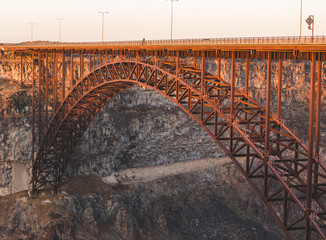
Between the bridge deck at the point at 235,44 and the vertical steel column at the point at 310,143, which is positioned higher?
the bridge deck at the point at 235,44

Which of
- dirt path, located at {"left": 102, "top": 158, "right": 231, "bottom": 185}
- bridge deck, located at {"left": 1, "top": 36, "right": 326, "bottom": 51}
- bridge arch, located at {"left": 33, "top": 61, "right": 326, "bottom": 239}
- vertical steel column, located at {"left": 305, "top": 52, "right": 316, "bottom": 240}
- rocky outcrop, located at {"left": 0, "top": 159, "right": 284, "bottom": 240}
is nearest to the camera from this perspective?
vertical steel column, located at {"left": 305, "top": 52, "right": 316, "bottom": 240}

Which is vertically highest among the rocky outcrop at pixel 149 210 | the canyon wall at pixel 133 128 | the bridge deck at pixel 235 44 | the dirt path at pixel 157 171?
Answer: the bridge deck at pixel 235 44

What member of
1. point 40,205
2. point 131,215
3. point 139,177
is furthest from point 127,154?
point 40,205

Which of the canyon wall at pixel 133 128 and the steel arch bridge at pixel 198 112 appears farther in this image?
the canyon wall at pixel 133 128

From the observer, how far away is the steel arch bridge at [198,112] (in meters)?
30.3

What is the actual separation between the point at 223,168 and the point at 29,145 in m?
30.5

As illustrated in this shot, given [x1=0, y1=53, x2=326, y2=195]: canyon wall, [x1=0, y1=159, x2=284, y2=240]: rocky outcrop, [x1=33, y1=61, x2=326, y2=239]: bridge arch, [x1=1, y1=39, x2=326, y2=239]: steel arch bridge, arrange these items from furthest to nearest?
[x1=0, y1=53, x2=326, y2=195]: canyon wall → [x1=0, y1=159, x2=284, y2=240]: rocky outcrop → [x1=33, y1=61, x2=326, y2=239]: bridge arch → [x1=1, y1=39, x2=326, y2=239]: steel arch bridge

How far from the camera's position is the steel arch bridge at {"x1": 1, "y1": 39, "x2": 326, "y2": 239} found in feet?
99.6

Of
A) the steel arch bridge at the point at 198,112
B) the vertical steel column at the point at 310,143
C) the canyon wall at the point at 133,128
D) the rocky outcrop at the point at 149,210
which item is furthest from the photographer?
the canyon wall at the point at 133,128

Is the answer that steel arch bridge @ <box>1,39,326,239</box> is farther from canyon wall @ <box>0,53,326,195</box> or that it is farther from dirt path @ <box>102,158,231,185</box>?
dirt path @ <box>102,158,231,185</box>

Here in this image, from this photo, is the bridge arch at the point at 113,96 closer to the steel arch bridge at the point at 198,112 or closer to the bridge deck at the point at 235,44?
the steel arch bridge at the point at 198,112

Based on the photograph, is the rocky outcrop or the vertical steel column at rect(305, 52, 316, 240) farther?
the rocky outcrop

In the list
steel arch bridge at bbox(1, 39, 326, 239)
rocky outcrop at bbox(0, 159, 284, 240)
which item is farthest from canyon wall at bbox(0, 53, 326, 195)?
steel arch bridge at bbox(1, 39, 326, 239)

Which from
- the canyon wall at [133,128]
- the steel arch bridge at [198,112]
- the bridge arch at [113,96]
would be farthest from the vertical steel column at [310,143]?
the canyon wall at [133,128]
